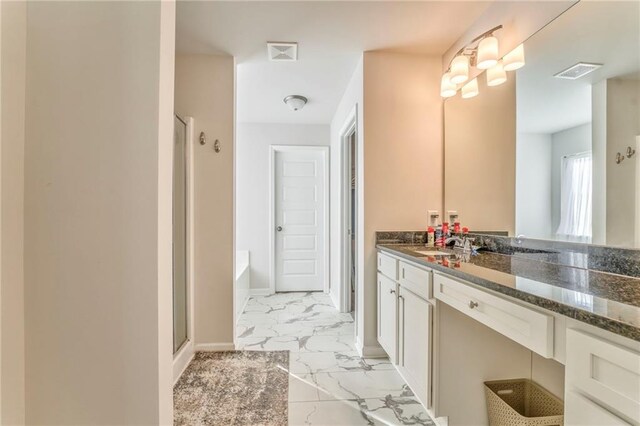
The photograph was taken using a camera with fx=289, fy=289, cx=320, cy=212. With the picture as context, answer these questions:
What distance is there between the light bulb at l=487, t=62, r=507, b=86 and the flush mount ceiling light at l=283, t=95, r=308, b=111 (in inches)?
71.3

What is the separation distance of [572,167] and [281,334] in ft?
7.89

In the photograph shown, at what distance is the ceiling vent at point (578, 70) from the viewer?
1.23 metres

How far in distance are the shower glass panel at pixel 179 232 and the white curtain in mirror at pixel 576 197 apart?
2282mm

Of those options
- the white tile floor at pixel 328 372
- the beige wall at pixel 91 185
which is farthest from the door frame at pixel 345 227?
the beige wall at pixel 91 185

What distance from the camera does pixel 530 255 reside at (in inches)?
61.4

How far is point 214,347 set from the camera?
2.29m

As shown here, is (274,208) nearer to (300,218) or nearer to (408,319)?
(300,218)

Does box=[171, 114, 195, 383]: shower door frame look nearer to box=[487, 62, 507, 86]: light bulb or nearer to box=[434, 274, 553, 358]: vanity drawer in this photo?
box=[434, 274, 553, 358]: vanity drawer

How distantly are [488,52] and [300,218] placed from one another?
115 inches

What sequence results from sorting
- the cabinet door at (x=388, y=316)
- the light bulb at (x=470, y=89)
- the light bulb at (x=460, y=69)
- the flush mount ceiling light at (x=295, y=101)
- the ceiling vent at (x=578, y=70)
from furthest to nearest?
the flush mount ceiling light at (x=295, y=101), the light bulb at (x=470, y=89), the light bulb at (x=460, y=69), the cabinet door at (x=388, y=316), the ceiling vent at (x=578, y=70)

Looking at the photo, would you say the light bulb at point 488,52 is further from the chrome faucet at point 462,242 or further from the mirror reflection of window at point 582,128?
the chrome faucet at point 462,242

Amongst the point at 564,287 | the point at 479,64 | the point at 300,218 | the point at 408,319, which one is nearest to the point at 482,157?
the point at 479,64

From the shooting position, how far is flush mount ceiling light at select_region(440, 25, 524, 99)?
1689 mm

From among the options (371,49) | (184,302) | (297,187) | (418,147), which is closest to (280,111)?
(297,187)
